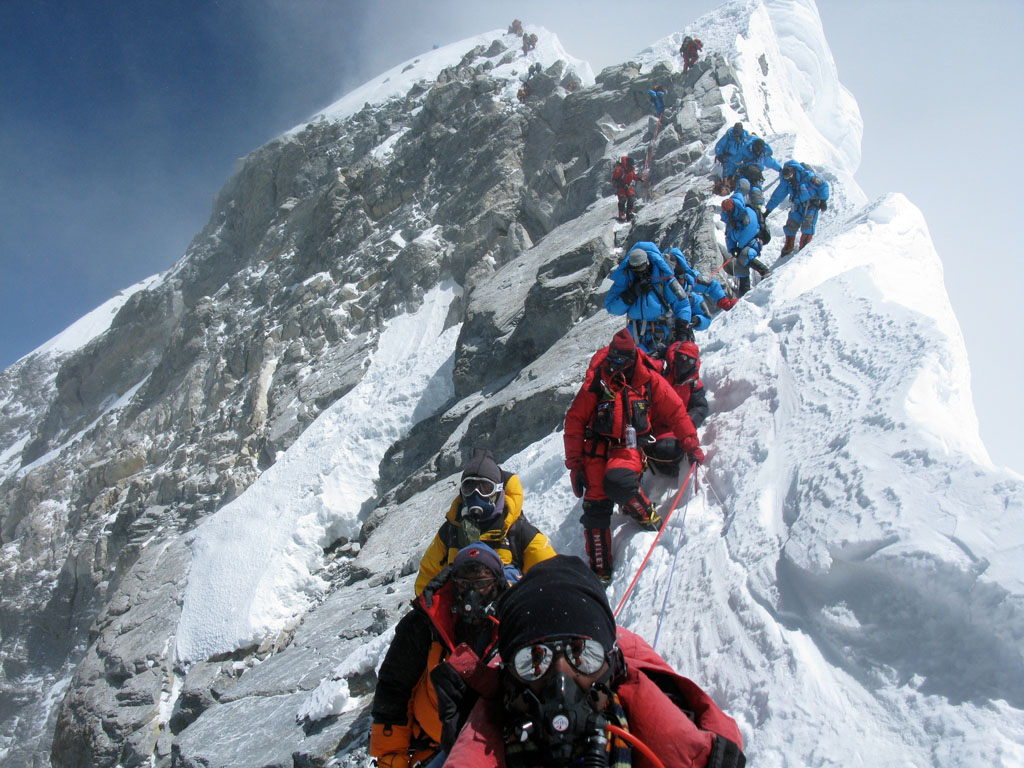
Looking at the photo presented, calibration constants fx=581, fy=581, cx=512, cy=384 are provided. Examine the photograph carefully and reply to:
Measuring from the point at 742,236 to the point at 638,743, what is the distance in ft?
27.5

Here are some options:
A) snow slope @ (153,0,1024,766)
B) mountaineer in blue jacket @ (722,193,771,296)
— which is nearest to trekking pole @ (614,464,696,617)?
snow slope @ (153,0,1024,766)

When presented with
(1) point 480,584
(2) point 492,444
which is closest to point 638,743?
(1) point 480,584

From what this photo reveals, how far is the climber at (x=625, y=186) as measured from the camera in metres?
15.3

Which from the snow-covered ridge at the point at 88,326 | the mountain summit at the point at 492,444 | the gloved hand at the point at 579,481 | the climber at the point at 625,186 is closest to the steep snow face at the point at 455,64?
the mountain summit at the point at 492,444

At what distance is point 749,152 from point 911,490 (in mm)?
11510

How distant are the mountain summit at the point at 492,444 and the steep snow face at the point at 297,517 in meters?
0.09

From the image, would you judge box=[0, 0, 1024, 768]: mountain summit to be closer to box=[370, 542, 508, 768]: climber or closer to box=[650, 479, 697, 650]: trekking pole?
box=[650, 479, 697, 650]: trekking pole

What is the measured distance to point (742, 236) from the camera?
8688mm

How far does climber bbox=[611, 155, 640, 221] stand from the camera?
1530 cm

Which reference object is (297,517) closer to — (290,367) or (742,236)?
(742,236)

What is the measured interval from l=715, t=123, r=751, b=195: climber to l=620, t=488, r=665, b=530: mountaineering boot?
10.6 metres

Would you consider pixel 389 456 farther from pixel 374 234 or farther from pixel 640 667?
pixel 374 234

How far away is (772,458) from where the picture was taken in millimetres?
3895

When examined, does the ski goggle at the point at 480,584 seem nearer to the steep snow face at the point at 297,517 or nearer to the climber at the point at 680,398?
the climber at the point at 680,398
